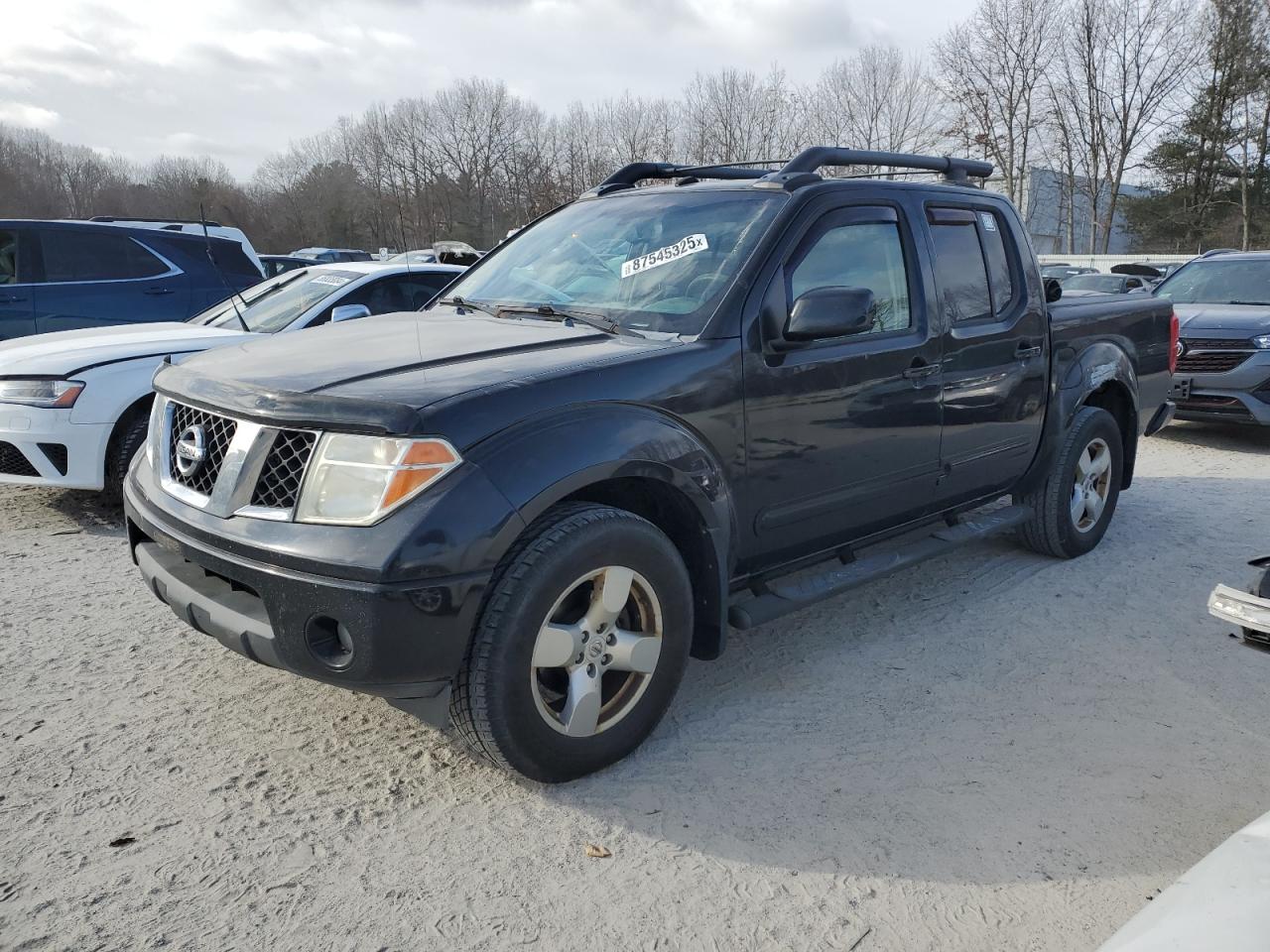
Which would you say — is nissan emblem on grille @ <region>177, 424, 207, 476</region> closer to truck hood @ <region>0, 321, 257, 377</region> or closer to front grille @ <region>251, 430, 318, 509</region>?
front grille @ <region>251, 430, 318, 509</region>

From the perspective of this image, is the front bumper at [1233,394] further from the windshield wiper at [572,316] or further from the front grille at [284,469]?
the front grille at [284,469]

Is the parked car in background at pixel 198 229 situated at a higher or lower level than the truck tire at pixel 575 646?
higher

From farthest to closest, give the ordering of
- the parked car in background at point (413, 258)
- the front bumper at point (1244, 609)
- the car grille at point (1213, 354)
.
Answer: the parked car in background at point (413, 258) → the car grille at point (1213, 354) → the front bumper at point (1244, 609)

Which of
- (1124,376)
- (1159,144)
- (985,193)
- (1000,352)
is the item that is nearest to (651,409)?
(1000,352)

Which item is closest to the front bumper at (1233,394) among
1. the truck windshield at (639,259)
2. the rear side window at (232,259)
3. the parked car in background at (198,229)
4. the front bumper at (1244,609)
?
the truck windshield at (639,259)

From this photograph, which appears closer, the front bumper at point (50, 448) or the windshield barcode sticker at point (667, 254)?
the windshield barcode sticker at point (667, 254)

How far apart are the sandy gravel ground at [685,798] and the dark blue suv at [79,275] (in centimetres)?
477

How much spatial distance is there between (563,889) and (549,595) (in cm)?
77

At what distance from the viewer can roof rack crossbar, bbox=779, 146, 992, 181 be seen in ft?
12.5

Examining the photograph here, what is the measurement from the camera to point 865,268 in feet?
12.6

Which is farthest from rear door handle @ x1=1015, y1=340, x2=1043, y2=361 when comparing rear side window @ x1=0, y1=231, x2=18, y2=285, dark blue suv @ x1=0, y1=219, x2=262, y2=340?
rear side window @ x1=0, y1=231, x2=18, y2=285

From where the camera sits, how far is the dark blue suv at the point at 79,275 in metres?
8.43

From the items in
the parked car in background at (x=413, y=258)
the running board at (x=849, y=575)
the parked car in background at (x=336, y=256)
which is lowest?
the running board at (x=849, y=575)

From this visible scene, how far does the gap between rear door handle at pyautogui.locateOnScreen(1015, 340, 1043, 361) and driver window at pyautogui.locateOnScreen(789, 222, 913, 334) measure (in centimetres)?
87
